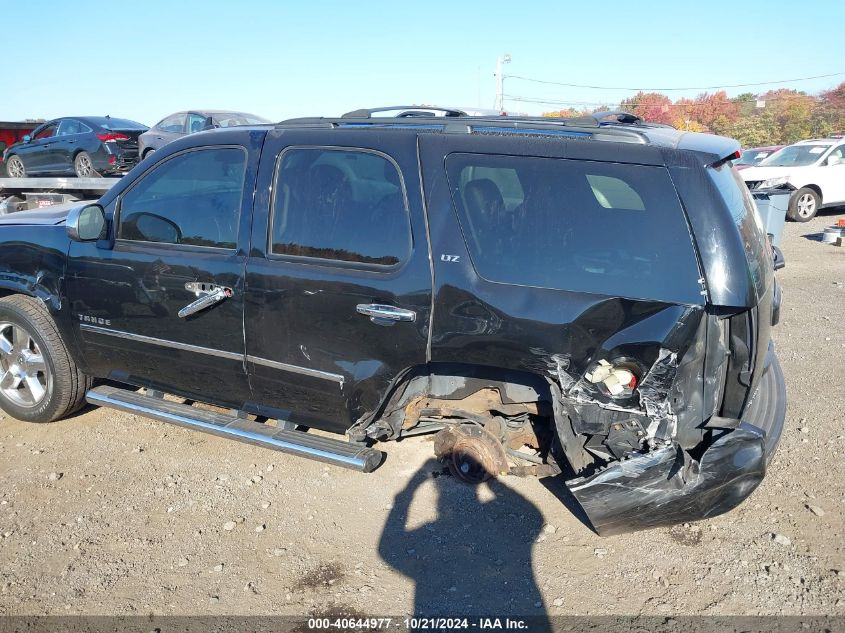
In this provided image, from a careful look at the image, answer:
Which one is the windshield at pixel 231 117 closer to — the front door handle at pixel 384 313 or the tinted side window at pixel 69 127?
the tinted side window at pixel 69 127

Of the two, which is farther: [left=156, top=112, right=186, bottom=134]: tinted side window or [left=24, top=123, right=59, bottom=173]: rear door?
[left=24, top=123, right=59, bottom=173]: rear door

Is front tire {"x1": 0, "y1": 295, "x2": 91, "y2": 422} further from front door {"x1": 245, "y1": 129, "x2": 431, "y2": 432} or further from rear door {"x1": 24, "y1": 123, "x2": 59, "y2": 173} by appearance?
rear door {"x1": 24, "y1": 123, "x2": 59, "y2": 173}

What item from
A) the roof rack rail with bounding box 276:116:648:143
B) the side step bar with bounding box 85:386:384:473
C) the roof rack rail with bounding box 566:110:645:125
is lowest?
the side step bar with bounding box 85:386:384:473

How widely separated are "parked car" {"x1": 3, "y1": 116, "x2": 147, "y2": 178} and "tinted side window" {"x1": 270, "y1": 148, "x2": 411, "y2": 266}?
11.2m

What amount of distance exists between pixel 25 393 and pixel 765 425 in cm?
457

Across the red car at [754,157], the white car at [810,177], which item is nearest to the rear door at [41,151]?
the white car at [810,177]

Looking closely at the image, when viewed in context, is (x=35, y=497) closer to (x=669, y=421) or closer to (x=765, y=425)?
(x=669, y=421)

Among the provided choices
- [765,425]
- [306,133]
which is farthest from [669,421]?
[306,133]

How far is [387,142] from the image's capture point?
336 centimetres

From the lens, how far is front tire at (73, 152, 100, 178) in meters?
13.5

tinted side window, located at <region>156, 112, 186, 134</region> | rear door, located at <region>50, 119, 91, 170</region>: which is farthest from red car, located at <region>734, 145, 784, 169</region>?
rear door, located at <region>50, 119, 91, 170</region>

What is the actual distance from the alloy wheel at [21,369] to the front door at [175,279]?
1.87 ft

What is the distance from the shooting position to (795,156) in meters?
15.4

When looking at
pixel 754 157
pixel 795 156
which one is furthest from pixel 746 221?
pixel 754 157
